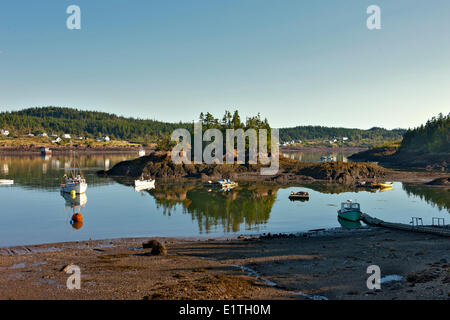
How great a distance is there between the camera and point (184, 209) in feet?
234

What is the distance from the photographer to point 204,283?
26.7 m

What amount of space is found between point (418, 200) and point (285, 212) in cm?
3198

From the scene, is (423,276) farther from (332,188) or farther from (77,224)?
(332,188)

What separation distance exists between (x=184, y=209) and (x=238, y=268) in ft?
132

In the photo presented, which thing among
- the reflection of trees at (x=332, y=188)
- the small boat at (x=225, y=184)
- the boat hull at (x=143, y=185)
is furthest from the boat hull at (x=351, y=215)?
the boat hull at (x=143, y=185)

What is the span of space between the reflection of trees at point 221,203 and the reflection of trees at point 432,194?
31347 millimetres

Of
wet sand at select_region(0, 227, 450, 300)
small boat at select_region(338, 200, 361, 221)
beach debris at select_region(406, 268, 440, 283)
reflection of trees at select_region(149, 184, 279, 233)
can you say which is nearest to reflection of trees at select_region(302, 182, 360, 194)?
reflection of trees at select_region(149, 184, 279, 233)

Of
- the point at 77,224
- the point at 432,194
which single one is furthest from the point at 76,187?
the point at 432,194

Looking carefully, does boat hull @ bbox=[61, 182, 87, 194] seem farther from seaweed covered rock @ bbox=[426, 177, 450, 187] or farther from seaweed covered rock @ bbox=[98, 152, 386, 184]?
seaweed covered rock @ bbox=[426, 177, 450, 187]

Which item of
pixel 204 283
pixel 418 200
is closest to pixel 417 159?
pixel 418 200

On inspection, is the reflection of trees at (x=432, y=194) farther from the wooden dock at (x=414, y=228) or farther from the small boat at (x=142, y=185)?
the small boat at (x=142, y=185)

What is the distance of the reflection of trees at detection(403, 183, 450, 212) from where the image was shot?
75.3 m

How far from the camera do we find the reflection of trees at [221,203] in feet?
196
